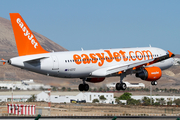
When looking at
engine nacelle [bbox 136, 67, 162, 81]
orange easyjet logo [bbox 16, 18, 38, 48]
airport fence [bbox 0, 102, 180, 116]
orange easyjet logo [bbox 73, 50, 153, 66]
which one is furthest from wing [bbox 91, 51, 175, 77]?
airport fence [bbox 0, 102, 180, 116]

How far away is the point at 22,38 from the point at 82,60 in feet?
30.6

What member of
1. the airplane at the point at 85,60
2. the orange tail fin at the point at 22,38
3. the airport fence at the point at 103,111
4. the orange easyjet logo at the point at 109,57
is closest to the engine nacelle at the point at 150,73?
the airplane at the point at 85,60

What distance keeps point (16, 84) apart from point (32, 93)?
57.1 ft

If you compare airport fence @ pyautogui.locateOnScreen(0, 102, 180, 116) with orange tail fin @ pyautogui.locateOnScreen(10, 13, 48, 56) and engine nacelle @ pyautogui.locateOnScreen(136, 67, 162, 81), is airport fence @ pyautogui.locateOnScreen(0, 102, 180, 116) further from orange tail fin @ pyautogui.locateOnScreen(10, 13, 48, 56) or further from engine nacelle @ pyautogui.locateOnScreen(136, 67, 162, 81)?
orange tail fin @ pyautogui.locateOnScreen(10, 13, 48, 56)

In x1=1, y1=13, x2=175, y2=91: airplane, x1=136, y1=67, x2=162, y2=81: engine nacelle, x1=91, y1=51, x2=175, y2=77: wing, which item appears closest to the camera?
x1=1, y1=13, x2=175, y2=91: airplane

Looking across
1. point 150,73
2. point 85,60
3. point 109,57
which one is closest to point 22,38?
point 85,60

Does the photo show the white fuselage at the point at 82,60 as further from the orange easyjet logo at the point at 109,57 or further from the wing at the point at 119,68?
the wing at the point at 119,68

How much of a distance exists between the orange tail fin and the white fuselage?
0.97 metres

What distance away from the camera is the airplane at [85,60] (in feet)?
187

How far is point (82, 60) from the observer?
59.9 meters

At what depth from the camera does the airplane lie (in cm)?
5697

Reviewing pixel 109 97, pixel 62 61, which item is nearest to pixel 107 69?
pixel 62 61

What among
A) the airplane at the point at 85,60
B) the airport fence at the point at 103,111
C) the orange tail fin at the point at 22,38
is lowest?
the airport fence at the point at 103,111

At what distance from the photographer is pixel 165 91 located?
12412cm
